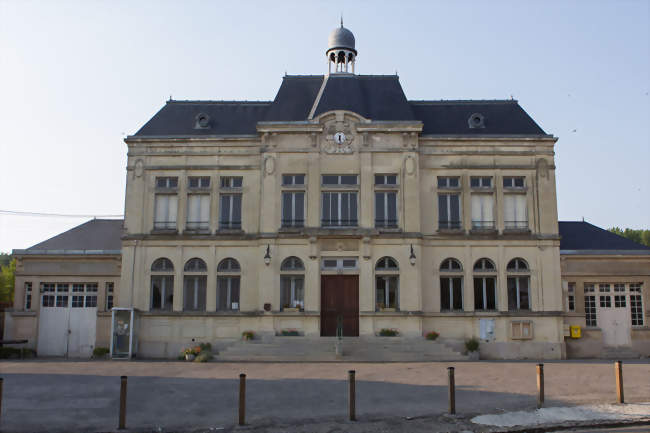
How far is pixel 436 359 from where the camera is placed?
1000 inches

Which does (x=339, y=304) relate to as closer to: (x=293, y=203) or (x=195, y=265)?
(x=293, y=203)

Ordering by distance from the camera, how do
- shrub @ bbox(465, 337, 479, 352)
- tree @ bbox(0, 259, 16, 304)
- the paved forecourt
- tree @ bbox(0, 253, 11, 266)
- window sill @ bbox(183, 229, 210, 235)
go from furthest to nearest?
tree @ bbox(0, 253, 11, 266)
tree @ bbox(0, 259, 16, 304)
window sill @ bbox(183, 229, 210, 235)
shrub @ bbox(465, 337, 479, 352)
the paved forecourt

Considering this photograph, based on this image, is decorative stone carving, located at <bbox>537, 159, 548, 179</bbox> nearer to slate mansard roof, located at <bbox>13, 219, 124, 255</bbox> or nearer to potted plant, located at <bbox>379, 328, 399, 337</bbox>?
potted plant, located at <bbox>379, 328, 399, 337</bbox>

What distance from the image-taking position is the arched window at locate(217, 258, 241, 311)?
2884cm

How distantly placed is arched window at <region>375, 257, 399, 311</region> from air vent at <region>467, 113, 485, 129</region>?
26.5 ft

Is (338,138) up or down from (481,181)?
up

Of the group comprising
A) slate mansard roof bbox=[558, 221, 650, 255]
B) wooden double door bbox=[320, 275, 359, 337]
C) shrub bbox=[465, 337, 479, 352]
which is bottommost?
shrub bbox=[465, 337, 479, 352]

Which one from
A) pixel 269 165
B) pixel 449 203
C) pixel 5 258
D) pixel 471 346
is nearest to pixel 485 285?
pixel 471 346

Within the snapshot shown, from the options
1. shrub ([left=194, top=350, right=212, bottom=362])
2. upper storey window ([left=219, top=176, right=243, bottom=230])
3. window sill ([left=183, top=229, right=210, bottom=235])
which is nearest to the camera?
shrub ([left=194, top=350, right=212, bottom=362])

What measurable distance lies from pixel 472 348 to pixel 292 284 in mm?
8437

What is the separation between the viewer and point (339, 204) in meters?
28.9

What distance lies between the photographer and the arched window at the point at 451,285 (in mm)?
28562

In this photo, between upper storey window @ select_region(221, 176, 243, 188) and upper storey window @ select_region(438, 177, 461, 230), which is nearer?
upper storey window @ select_region(438, 177, 461, 230)

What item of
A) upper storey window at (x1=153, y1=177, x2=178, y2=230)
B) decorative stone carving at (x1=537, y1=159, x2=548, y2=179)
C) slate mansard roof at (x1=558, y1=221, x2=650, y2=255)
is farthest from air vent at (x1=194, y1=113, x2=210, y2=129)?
slate mansard roof at (x1=558, y1=221, x2=650, y2=255)
